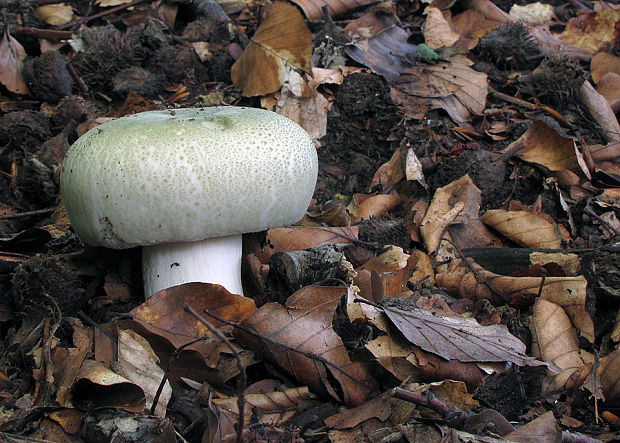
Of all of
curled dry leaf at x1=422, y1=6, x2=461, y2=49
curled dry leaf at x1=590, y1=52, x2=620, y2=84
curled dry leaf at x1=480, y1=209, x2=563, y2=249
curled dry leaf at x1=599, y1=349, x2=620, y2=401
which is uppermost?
curled dry leaf at x1=422, y1=6, x2=461, y2=49

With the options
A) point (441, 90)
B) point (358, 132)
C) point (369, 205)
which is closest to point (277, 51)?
point (358, 132)

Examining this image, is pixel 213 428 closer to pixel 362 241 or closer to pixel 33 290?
pixel 33 290

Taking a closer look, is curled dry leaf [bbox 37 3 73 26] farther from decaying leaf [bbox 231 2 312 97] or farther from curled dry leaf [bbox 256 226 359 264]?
curled dry leaf [bbox 256 226 359 264]

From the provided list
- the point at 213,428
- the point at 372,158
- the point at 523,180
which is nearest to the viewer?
the point at 213,428

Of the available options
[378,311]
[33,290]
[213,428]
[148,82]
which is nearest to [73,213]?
[33,290]

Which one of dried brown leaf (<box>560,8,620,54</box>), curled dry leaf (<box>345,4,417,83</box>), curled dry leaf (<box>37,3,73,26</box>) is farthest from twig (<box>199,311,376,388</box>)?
dried brown leaf (<box>560,8,620,54</box>)

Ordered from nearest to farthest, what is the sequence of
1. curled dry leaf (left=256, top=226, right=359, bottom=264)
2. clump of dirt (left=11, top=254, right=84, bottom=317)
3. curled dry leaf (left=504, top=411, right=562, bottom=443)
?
1. curled dry leaf (left=504, top=411, right=562, bottom=443)
2. clump of dirt (left=11, top=254, right=84, bottom=317)
3. curled dry leaf (left=256, top=226, right=359, bottom=264)

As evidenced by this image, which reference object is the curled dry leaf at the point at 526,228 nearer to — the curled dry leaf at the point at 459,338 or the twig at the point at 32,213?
the curled dry leaf at the point at 459,338
